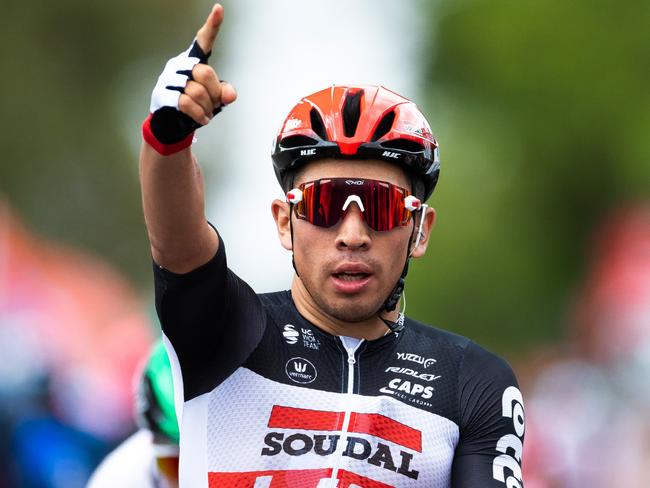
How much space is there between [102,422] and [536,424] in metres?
4.20

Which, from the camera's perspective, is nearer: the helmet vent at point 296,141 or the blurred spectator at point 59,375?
the helmet vent at point 296,141

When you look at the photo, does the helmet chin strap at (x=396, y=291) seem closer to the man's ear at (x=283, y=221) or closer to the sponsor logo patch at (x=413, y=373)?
the man's ear at (x=283, y=221)

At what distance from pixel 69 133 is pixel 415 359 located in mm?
20542

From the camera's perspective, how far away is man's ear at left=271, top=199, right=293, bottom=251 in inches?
178

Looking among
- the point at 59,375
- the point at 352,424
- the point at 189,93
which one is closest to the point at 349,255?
the point at 352,424

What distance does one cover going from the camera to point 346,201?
429 cm

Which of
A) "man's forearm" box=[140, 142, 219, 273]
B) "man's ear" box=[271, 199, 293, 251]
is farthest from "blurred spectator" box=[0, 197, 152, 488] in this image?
"man's forearm" box=[140, 142, 219, 273]

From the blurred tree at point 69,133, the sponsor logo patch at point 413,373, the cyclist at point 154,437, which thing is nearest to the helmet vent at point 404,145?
the sponsor logo patch at point 413,373

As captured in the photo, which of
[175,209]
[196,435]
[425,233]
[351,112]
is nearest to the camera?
[175,209]

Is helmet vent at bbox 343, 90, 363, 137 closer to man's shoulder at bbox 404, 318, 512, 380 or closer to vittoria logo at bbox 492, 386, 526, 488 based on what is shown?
man's shoulder at bbox 404, 318, 512, 380

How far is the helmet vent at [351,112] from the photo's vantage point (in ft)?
14.5

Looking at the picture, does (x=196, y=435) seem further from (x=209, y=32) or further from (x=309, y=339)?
(x=209, y=32)

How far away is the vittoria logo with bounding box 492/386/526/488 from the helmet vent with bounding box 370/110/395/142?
1.00m

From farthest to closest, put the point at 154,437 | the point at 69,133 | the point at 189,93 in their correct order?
1. the point at 69,133
2. the point at 154,437
3. the point at 189,93
